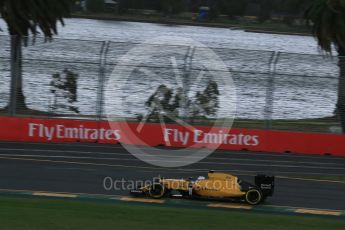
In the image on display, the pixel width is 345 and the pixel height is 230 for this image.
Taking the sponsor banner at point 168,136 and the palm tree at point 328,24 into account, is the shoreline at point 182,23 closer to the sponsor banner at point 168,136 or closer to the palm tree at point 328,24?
the palm tree at point 328,24

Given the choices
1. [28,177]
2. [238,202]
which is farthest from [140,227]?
[28,177]

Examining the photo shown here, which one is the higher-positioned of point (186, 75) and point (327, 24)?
point (327, 24)

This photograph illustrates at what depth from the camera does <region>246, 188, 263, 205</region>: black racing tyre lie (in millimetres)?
13453

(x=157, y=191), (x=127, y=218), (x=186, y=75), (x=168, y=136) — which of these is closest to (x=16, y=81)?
(x=168, y=136)

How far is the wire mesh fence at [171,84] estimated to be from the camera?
24.1 m

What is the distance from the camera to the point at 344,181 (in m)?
17.5

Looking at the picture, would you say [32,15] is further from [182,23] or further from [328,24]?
[182,23]

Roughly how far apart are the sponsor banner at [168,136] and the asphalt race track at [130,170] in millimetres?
703

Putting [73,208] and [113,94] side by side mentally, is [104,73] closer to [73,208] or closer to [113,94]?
[113,94]

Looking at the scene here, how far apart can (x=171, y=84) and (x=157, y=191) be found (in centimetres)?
1132

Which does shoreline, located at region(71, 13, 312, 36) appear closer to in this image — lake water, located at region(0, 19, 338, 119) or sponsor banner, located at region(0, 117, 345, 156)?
lake water, located at region(0, 19, 338, 119)

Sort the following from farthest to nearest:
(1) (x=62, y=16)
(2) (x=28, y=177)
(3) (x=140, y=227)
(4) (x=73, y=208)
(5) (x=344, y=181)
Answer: (1) (x=62, y=16) < (5) (x=344, y=181) < (2) (x=28, y=177) < (4) (x=73, y=208) < (3) (x=140, y=227)

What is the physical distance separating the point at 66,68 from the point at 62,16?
5565 mm

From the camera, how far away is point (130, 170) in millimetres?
17594
